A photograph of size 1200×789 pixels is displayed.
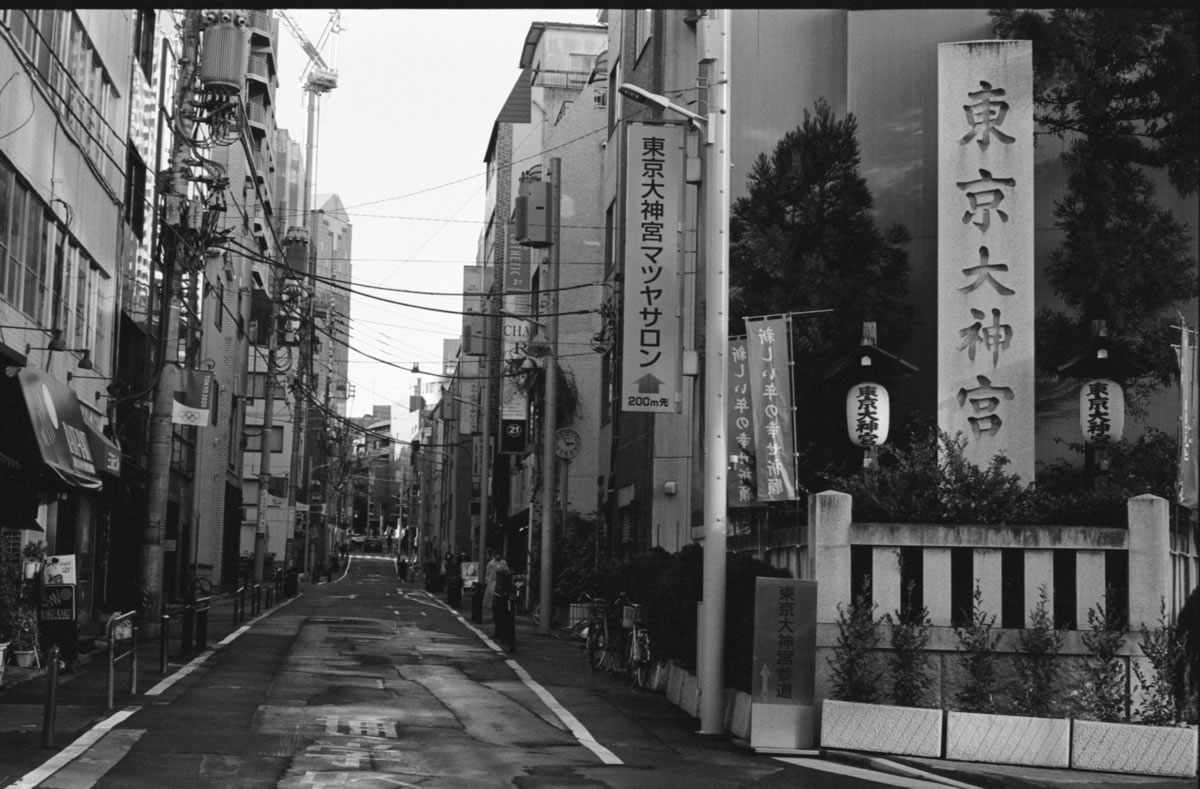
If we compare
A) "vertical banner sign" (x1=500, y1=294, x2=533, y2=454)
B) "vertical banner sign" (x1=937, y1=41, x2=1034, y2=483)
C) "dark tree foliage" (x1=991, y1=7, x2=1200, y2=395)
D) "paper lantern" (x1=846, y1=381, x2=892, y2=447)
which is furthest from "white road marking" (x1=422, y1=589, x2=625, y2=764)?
"vertical banner sign" (x1=500, y1=294, x2=533, y2=454)

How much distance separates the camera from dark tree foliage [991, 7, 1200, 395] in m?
24.5

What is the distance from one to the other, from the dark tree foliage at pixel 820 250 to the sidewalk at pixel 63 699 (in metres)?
11.9

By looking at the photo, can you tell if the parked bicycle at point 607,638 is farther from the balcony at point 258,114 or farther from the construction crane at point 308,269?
the balcony at point 258,114

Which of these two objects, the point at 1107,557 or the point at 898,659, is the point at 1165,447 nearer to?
the point at 1107,557

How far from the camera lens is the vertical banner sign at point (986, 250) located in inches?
874

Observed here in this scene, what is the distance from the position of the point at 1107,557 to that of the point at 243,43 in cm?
2261

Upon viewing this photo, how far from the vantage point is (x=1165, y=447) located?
904 inches

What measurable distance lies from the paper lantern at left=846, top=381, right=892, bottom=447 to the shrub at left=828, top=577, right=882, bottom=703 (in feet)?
17.4

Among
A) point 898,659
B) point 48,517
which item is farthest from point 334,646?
point 898,659

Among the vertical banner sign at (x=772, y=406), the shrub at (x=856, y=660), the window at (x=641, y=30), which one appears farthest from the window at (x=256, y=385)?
the shrub at (x=856, y=660)

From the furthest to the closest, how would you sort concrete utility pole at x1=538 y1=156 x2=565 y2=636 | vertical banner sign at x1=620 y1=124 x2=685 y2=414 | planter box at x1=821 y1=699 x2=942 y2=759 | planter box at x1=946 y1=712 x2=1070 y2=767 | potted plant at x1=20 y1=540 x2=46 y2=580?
concrete utility pole at x1=538 y1=156 x2=565 y2=636, vertical banner sign at x1=620 y1=124 x2=685 y2=414, potted plant at x1=20 y1=540 x2=46 y2=580, planter box at x1=821 y1=699 x2=942 y2=759, planter box at x1=946 y1=712 x2=1070 y2=767

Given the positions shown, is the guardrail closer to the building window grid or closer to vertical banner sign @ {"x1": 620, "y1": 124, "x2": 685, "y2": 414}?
vertical banner sign @ {"x1": 620, "y1": 124, "x2": 685, "y2": 414}

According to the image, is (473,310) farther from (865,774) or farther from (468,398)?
(865,774)

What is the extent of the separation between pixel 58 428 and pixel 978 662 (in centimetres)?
1507
